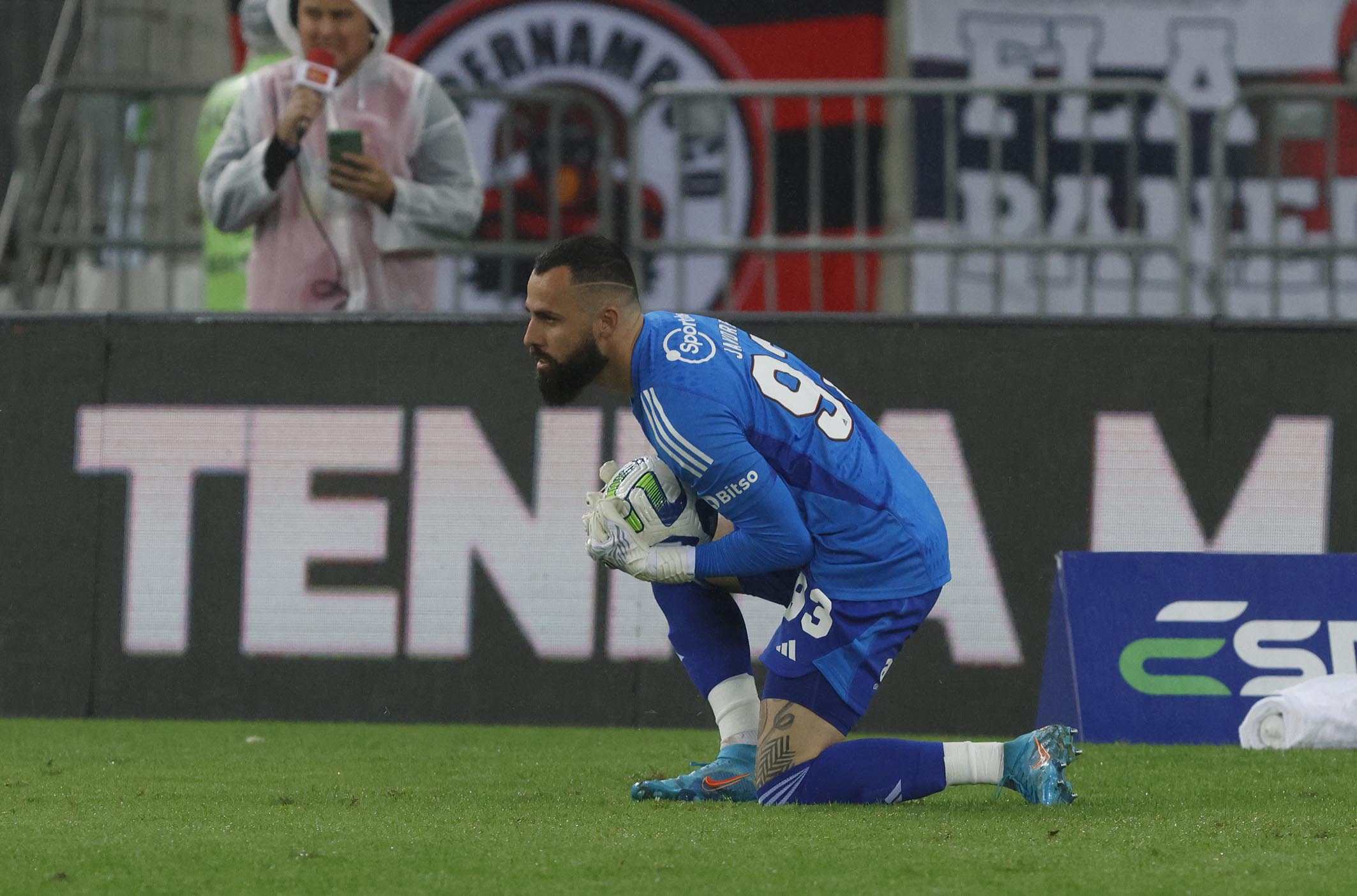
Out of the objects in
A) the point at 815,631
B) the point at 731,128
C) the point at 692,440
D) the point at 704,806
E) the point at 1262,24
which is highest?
the point at 1262,24

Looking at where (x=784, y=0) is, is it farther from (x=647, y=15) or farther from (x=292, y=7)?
(x=292, y=7)

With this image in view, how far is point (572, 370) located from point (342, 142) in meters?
2.91

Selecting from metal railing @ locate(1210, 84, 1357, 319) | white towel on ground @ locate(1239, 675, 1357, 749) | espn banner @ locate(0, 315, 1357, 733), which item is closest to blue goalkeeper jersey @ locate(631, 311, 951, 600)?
white towel on ground @ locate(1239, 675, 1357, 749)

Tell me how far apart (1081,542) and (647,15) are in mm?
4833

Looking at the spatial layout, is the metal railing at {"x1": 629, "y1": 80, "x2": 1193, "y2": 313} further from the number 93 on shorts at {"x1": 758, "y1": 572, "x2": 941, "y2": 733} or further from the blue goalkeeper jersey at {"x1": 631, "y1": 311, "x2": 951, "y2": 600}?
the number 93 on shorts at {"x1": 758, "y1": 572, "x2": 941, "y2": 733}

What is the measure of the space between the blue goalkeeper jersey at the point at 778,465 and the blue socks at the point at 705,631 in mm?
351

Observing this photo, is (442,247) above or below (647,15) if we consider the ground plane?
below

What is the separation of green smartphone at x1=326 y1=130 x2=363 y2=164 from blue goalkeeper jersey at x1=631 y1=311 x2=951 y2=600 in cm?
282

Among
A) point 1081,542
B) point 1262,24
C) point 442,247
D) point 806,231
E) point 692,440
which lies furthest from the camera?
point 1262,24

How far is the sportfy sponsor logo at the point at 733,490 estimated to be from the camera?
16.1 feet

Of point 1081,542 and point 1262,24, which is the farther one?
point 1262,24

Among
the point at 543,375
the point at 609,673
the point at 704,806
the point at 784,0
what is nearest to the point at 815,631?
the point at 704,806

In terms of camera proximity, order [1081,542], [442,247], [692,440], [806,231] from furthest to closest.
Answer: [806,231] < [442,247] < [1081,542] < [692,440]

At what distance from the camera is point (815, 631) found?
5.14 metres
